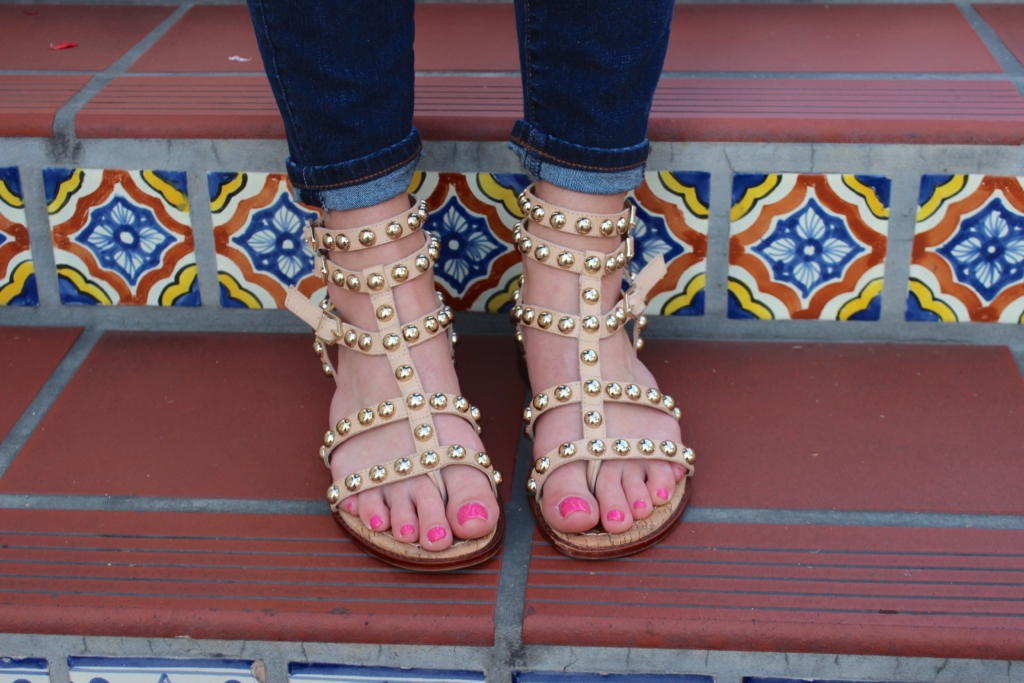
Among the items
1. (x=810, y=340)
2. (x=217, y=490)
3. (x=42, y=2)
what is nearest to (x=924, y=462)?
(x=810, y=340)

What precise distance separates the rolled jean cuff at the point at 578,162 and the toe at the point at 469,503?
0.24 meters

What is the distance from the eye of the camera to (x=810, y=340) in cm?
97

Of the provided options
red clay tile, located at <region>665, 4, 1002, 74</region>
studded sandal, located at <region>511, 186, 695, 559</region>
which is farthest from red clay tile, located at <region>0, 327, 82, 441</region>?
red clay tile, located at <region>665, 4, 1002, 74</region>

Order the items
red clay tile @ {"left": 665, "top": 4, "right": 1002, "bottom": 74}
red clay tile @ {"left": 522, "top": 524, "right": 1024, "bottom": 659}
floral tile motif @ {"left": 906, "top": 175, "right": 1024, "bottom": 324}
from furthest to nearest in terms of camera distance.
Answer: red clay tile @ {"left": 665, "top": 4, "right": 1002, "bottom": 74}
floral tile motif @ {"left": 906, "top": 175, "right": 1024, "bottom": 324}
red clay tile @ {"left": 522, "top": 524, "right": 1024, "bottom": 659}

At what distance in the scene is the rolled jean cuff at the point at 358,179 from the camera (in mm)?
720

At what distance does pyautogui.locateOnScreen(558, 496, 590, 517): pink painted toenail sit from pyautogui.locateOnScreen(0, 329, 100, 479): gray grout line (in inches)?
19.1

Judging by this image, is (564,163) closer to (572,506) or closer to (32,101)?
(572,506)

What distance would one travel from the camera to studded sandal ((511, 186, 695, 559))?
72cm

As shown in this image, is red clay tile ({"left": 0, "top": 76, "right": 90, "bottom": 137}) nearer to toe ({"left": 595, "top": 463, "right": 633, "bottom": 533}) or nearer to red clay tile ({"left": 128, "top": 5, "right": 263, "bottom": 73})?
red clay tile ({"left": 128, "top": 5, "right": 263, "bottom": 73})

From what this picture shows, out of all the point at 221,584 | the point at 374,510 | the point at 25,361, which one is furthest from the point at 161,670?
the point at 25,361

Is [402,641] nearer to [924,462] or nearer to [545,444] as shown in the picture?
[545,444]

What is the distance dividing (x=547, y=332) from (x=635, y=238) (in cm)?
A: 20

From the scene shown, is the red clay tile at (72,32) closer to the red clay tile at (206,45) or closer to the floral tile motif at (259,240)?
Answer: the red clay tile at (206,45)

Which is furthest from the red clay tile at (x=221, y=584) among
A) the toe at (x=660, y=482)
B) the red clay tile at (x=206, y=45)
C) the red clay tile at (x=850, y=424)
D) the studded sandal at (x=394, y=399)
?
the red clay tile at (x=206, y=45)
